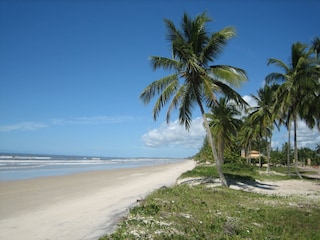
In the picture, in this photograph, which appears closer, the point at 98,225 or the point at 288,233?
the point at 288,233

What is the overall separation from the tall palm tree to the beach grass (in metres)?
11.2

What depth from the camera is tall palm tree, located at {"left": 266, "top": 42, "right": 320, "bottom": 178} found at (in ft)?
62.3

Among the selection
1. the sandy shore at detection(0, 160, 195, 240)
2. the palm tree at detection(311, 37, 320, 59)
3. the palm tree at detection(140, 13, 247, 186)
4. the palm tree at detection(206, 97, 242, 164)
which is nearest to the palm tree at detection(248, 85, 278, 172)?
the palm tree at detection(206, 97, 242, 164)

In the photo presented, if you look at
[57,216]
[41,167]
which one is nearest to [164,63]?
[57,216]

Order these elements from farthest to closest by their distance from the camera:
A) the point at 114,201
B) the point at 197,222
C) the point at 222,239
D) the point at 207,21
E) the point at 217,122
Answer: the point at 217,122, the point at 207,21, the point at 114,201, the point at 197,222, the point at 222,239

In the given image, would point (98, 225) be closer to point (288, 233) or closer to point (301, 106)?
point (288, 233)

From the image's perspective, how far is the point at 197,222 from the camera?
22.4ft

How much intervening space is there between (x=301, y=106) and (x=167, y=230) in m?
19.1

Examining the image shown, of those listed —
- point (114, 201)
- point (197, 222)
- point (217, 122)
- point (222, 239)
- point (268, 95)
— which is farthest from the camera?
point (268, 95)

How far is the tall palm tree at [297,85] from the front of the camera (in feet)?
62.3

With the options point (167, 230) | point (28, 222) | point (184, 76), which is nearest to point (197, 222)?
point (167, 230)

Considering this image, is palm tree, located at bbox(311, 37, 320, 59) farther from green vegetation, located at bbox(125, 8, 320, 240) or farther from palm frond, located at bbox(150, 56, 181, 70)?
palm frond, located at bbox(150, 56, 181, 70)

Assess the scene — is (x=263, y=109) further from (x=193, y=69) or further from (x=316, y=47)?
(x=193, y=69)

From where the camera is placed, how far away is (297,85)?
19.4 metres
